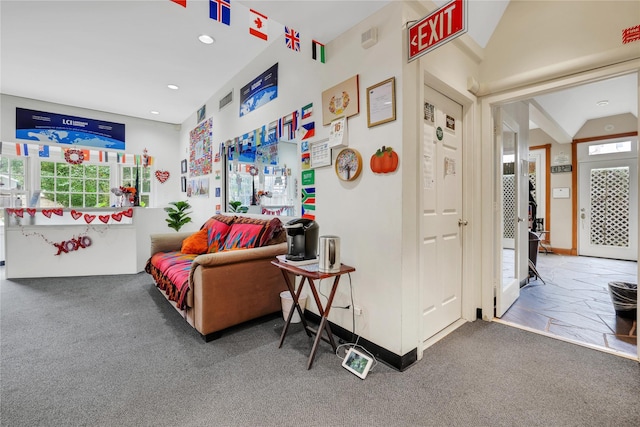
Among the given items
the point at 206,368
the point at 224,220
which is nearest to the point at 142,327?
the point at 206,368

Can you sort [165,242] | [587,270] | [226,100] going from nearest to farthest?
[165,242]
[226,100]
[587,270]

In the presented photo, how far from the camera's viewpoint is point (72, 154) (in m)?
5.26

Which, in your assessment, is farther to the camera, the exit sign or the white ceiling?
the white ceiling

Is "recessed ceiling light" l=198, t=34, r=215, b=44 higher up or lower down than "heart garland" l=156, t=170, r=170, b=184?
higher up

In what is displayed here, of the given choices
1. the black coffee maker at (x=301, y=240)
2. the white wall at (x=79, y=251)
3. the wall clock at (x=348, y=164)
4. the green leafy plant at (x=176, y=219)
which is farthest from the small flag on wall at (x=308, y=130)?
the white wall at (x=79, y=251)

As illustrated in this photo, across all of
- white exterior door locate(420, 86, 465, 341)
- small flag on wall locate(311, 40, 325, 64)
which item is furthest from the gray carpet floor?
small flag on wall locate(311, 40, 325, 64)

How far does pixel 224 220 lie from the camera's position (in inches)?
147

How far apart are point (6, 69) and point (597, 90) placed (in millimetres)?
8459

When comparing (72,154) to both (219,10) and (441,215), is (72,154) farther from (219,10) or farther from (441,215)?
(441,215)

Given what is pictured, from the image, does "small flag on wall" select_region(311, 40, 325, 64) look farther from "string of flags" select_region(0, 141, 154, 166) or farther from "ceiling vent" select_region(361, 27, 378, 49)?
"string of flags" select_region(0, 141, 154, 166)

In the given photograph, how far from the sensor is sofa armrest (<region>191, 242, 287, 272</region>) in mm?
2213

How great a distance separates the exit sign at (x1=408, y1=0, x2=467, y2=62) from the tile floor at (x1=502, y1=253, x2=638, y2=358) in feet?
A: 8.16

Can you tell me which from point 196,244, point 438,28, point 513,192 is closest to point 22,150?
point 196,244

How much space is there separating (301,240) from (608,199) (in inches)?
261
